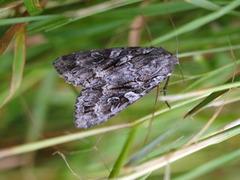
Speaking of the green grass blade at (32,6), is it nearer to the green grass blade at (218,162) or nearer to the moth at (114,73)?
the moth at (114,73)

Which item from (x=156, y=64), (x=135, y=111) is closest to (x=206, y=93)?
(x=156, y=64)

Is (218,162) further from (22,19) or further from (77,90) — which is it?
(22,19)

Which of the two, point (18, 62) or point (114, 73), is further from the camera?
point (114, 73)

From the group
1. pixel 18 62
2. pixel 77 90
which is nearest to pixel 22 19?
pixel 18 62

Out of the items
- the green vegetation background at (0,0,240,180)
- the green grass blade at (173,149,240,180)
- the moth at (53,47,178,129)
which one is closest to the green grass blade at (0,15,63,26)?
the green vegetation background at (0,0,240,180)

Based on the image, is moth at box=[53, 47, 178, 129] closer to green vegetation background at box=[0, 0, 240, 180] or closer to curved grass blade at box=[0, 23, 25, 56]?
green vegetation background at box=[0, 0, 240, 180]

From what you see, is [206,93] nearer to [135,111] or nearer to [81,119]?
[81,119]

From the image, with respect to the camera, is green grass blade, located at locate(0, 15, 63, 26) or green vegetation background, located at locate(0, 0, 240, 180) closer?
green grass blade, located at locate(0, 15, 63, 26)

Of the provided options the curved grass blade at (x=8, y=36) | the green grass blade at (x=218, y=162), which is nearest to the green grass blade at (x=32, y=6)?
the curved grass blade at (x=8, y=36)
